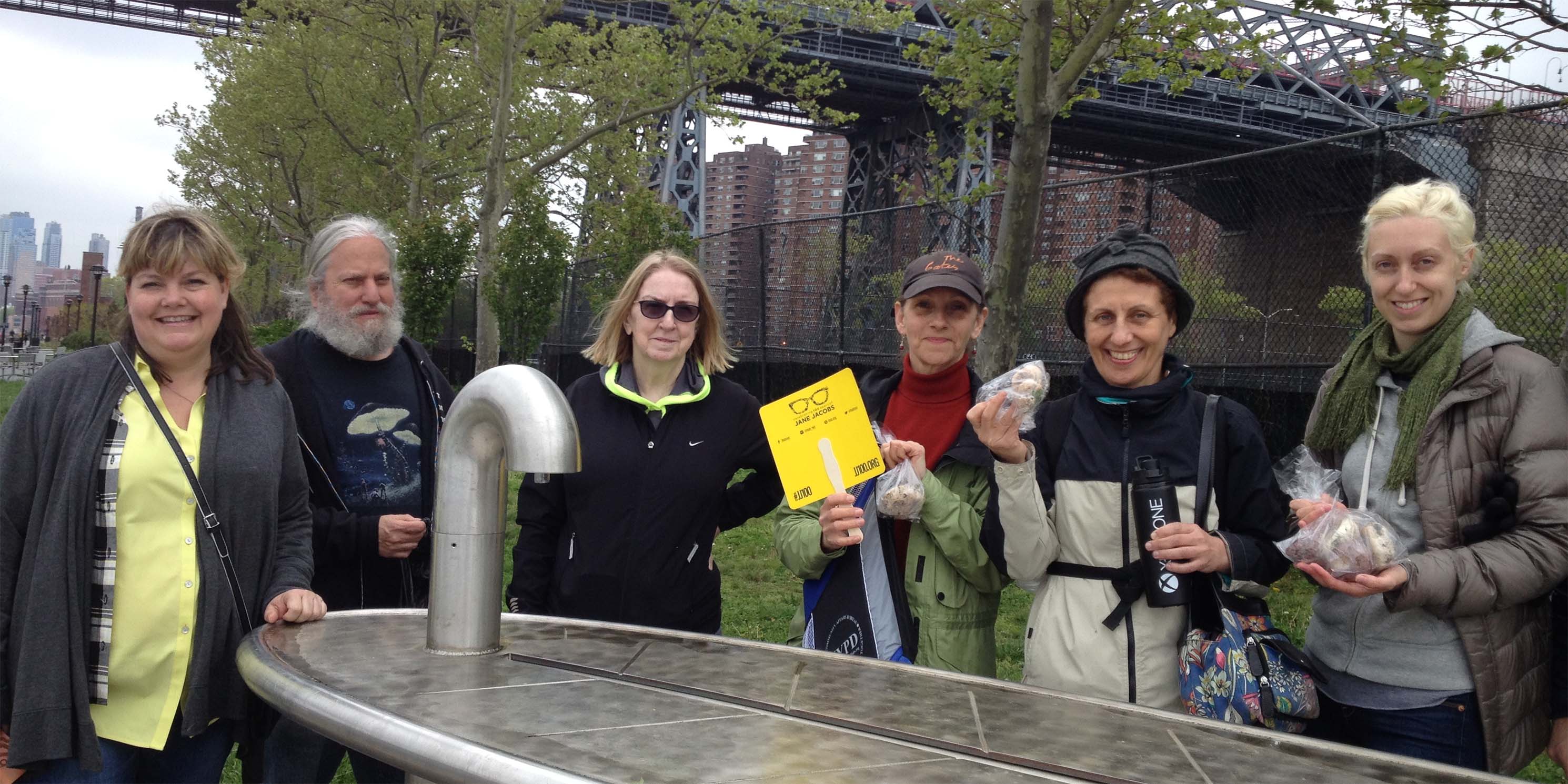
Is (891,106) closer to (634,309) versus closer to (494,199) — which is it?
A: (494,199)

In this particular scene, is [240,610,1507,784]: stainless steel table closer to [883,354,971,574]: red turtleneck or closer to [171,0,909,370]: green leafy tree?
[883,354,971,574]: red turtleneck

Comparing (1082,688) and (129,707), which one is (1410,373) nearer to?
(1082,688)

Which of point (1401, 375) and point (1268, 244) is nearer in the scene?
point (1401, 375)

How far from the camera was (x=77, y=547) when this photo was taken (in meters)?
2.21

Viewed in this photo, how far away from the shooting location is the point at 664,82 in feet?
68.3

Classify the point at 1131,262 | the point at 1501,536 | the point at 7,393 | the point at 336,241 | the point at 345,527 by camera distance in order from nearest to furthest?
the point at 1501,536 → the point at 1131,262 → the point at 345,527 → the point at 336,241 → the point at 7,393

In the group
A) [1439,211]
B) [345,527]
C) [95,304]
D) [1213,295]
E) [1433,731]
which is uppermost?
[95,304]

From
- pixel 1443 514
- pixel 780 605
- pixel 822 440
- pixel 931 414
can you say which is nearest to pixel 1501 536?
pixel 1443 514

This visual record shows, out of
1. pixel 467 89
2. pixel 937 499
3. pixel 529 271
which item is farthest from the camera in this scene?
pixel 467 89

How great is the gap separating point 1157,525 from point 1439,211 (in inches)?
36.6

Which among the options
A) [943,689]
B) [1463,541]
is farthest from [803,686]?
[1463,541]

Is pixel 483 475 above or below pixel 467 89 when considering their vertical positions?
below

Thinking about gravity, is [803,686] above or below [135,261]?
below

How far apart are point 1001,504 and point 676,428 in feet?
3.17
